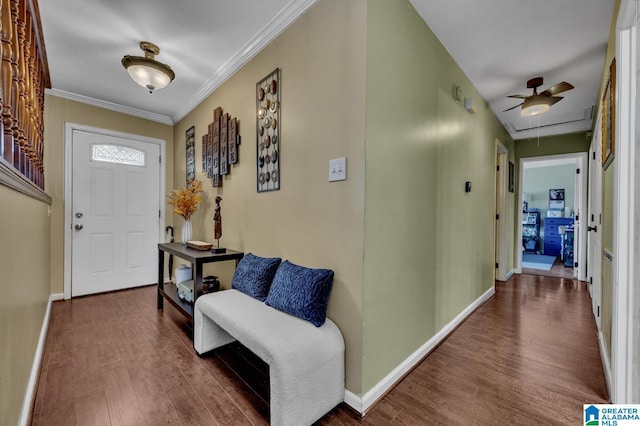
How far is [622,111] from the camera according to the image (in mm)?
1388

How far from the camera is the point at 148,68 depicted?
2254 mm

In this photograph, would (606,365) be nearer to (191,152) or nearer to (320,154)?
(320,154)

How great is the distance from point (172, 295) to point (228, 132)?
5.76 ft

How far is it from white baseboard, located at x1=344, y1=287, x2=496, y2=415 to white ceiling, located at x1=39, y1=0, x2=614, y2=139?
8.00ft

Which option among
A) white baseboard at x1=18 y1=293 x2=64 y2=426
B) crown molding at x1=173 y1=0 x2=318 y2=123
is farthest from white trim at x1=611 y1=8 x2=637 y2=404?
white baseboard at x1=18 y1=293 x2=64 y2=426

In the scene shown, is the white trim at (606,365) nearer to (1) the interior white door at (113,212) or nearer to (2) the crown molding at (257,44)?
(2) the crown molding at (257,44)

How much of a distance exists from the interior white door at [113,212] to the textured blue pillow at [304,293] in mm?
3059

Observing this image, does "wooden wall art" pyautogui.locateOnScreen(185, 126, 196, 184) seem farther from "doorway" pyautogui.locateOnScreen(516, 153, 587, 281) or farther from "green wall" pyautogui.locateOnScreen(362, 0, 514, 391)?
"doorway" pyautogui.locateOnScreen(516, 153, 587, 281)

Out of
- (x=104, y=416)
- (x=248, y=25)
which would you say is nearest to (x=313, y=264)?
(x=104, y=416)

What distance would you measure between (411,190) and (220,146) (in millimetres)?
2001

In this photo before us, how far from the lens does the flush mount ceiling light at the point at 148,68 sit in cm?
221

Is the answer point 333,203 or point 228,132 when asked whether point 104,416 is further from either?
point 228,132

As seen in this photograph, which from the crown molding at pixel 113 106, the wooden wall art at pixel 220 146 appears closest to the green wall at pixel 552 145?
the wooden wall art at pixel 220 146

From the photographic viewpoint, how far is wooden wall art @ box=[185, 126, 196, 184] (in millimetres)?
3537
